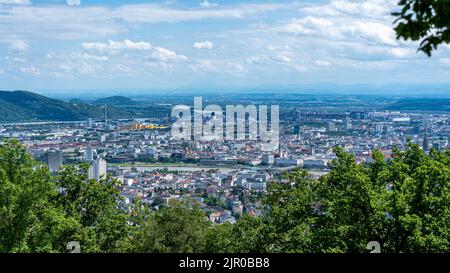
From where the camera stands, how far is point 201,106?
208 feet

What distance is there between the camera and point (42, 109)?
85.4 meters

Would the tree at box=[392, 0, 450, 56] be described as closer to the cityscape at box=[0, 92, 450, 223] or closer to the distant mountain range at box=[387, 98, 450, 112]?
the cityscape at box=[0, 92, 450, 223]

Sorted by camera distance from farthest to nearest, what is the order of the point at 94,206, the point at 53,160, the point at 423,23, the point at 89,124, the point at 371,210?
the point at 89,124
the point at 53,160
the point at 94,206
the point at 371,210
the point at 423,23

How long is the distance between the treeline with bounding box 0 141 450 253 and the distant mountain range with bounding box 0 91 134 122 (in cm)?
7284

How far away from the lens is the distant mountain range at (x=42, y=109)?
269 ft

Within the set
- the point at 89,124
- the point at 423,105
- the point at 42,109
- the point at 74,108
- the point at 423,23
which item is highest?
the point at 423,23

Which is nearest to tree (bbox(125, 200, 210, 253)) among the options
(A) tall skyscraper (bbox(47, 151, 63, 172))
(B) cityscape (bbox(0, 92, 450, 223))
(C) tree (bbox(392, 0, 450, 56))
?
(C) tree (bbox(392, 0, 450, 56))

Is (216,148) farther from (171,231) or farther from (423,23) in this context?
(423,23)

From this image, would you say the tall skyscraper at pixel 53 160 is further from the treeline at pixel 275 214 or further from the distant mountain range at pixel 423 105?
the distant mountain range at pixel 423 105

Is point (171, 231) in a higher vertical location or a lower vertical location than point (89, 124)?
higher

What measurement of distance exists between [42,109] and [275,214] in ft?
264

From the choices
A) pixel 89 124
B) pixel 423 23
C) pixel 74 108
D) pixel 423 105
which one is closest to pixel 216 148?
pixel 89 124

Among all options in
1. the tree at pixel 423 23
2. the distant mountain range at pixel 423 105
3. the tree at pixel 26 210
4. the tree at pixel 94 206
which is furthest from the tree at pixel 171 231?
the distant mountain range at pixel 423 105
